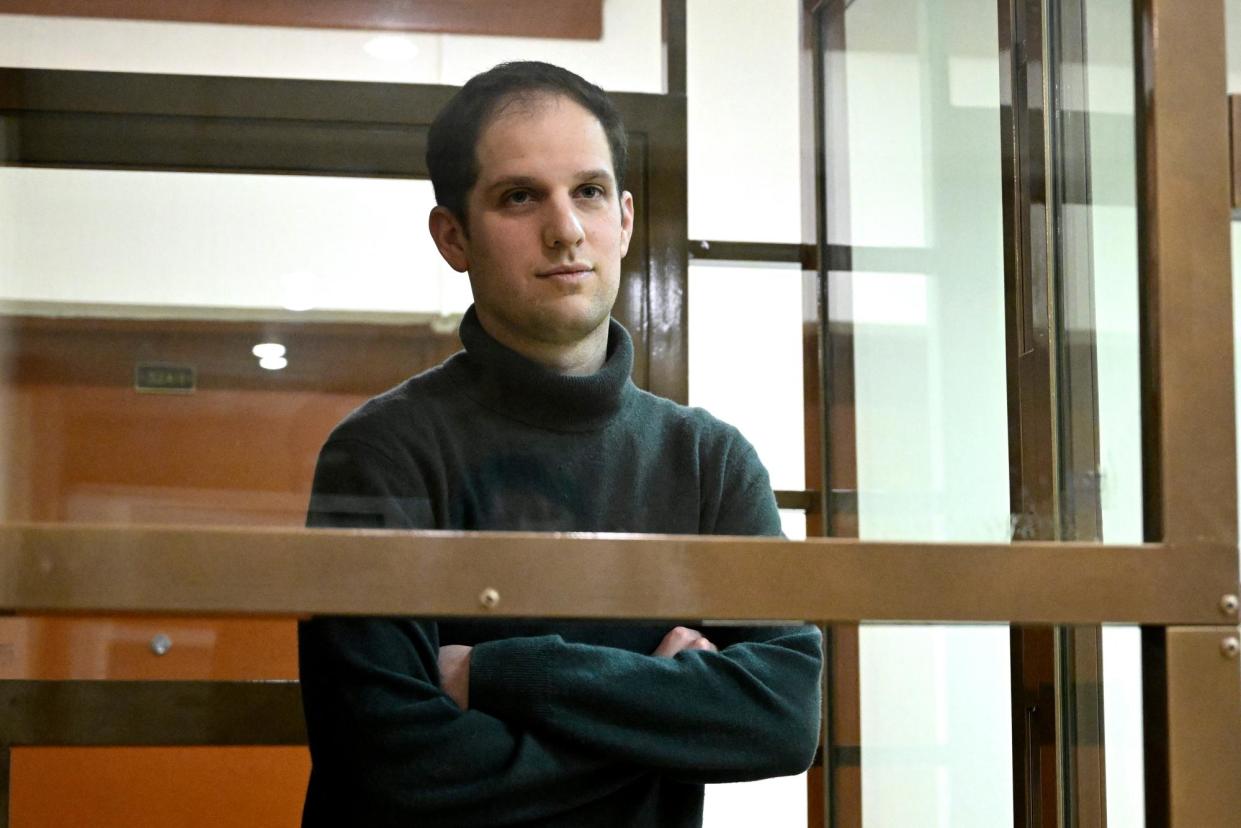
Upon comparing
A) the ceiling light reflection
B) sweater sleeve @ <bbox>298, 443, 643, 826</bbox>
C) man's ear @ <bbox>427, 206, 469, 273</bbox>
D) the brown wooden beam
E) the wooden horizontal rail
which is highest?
the brown wooden beam

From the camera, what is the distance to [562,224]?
79 cm

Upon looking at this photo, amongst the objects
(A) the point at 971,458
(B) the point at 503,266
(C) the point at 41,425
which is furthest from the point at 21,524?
(A) the point at 971,458

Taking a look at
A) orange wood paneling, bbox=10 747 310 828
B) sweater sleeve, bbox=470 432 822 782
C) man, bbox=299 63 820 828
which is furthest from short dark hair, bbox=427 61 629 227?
orange wood paneling, bbox=10 747 310 828

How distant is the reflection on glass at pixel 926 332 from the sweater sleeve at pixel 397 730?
0.79ft

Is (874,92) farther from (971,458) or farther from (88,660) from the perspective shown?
(88,660)

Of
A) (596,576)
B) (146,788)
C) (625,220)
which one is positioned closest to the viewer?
(596,576)

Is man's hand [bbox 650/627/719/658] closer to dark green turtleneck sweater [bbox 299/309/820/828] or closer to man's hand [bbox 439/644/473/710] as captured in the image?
dark green turtleneck sweater [bbox 299/309/820/828]

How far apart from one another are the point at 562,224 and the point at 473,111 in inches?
3.4

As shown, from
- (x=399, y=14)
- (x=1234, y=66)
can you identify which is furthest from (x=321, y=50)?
(x=1234, y=66)

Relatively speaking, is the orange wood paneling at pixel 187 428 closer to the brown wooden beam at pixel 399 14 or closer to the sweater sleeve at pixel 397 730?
the sweater sleeve at pixel 397 730

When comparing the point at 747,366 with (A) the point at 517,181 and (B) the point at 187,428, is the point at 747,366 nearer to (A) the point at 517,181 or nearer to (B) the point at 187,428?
(A) the point at 517,181

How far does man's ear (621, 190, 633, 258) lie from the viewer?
0.83 m

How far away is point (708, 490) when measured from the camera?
812 millimetres

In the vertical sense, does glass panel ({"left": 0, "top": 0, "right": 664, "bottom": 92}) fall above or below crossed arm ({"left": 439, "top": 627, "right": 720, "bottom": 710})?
above
